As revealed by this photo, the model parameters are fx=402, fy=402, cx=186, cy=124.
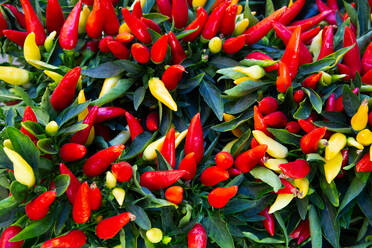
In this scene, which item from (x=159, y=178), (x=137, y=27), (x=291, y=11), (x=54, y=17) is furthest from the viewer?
(x=291, y=11)

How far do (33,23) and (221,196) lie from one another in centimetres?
77

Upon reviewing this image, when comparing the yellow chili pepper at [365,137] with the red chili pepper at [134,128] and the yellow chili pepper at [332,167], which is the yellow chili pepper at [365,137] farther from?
the red chili pepper at [134,128]

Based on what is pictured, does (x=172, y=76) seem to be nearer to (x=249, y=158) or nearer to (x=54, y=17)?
(x=249, y=158)

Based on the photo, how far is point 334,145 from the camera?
105cm

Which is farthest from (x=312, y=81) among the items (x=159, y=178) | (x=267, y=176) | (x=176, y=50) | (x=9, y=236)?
(x=9, y=236)

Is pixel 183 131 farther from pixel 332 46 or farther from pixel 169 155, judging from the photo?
pixel 332 46

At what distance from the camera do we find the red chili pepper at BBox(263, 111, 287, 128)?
112cm

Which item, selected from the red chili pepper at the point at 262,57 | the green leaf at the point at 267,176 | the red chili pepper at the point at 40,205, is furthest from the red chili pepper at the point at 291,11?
the red chili pepper at the point at 40,205

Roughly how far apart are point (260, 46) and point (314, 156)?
16.7 inches

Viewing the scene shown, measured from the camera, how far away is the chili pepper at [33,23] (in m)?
1.21

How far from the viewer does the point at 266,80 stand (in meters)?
1.17

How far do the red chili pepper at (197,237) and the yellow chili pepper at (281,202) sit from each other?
20 centimetres

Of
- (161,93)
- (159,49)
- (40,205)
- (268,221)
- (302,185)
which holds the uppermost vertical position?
(159,49)

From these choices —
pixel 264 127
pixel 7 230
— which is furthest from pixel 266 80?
pixel 7 230
